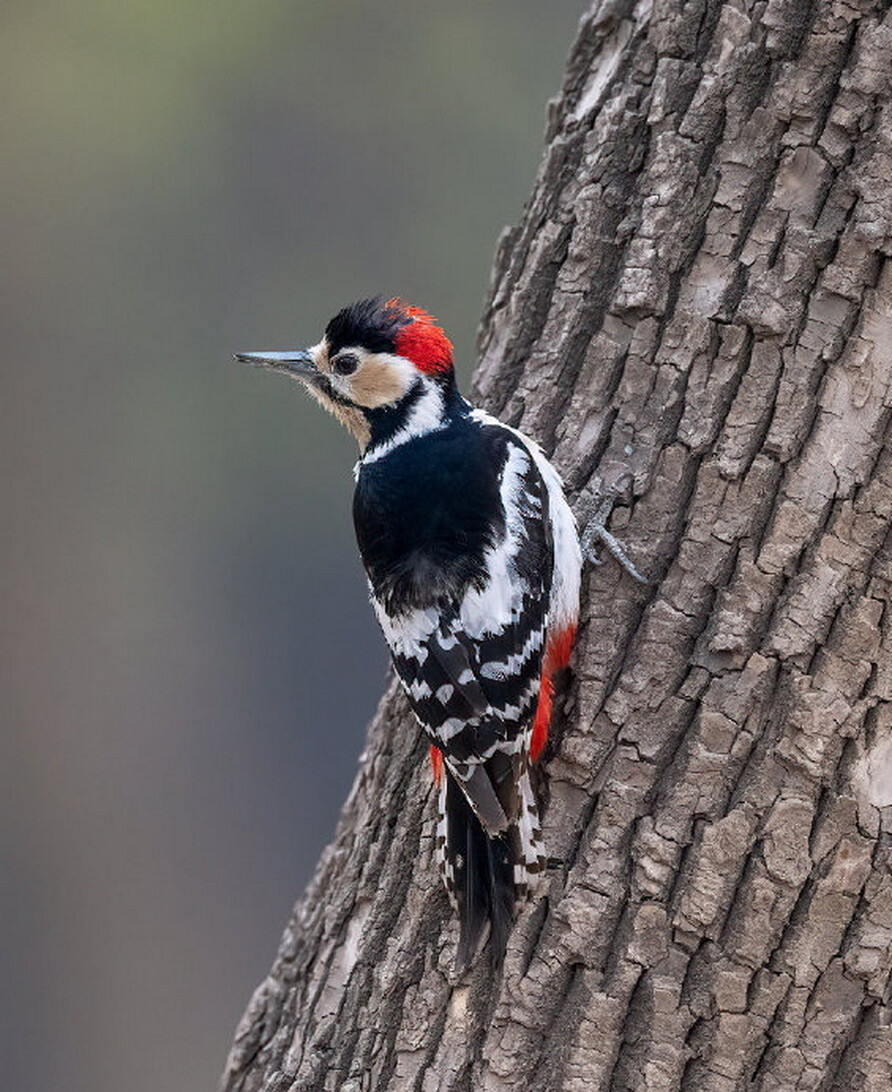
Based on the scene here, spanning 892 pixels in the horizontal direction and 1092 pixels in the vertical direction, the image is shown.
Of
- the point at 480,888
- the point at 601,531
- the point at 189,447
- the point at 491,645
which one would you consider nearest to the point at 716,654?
the point at 601,531

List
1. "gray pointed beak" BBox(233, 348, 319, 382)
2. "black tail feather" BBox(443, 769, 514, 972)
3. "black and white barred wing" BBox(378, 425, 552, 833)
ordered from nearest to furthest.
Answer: "black tail feather" BBox(443, 769, 514, 972), "black and white barred wing" BBox(378, 425, 552, 833), "gray pointed beak" BBox(233, 348, 319, 382)

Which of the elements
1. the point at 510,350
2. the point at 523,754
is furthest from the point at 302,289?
the point at 523,754

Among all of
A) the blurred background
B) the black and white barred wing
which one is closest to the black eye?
the black and white barred wing

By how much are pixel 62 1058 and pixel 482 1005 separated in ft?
24.9

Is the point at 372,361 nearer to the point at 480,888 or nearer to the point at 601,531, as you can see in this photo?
the point at 601,531

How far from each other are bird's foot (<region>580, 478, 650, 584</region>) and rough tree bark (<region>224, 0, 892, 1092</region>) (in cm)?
3

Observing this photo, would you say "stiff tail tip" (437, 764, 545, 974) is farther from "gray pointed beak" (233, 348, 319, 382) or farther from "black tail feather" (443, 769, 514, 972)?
"gray pointed beak" (233, 348, 319, 382)

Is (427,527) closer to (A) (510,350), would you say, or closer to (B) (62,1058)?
(A) (510,350)

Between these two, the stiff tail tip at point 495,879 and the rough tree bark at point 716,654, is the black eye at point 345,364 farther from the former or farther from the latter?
the stiff tail tip at point 495,879

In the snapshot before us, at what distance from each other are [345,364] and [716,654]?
1.23 metres

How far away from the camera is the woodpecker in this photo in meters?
2.96

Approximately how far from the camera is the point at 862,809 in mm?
2693

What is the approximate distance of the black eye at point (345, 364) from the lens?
11.7 feet

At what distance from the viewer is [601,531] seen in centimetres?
300
